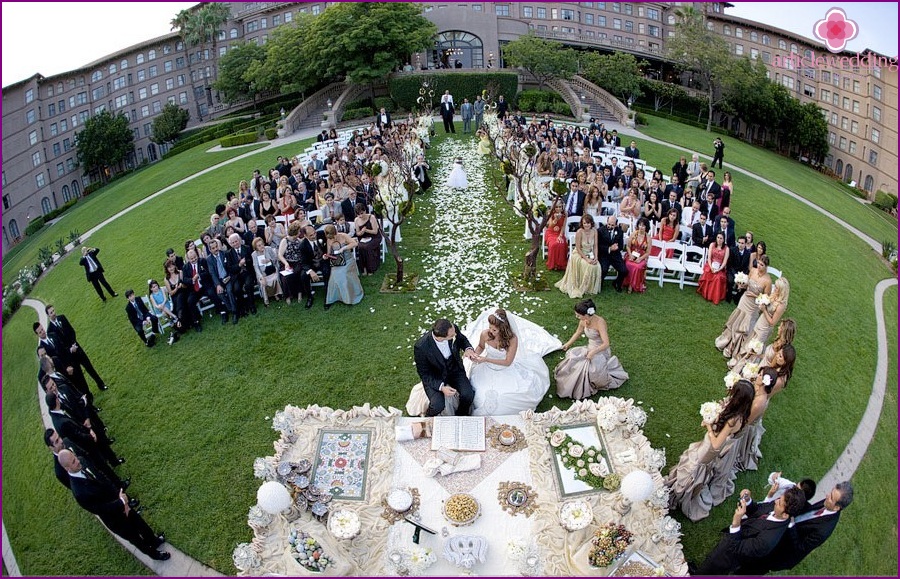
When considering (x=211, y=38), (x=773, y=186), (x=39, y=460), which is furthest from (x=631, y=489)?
(x=211, y=38)

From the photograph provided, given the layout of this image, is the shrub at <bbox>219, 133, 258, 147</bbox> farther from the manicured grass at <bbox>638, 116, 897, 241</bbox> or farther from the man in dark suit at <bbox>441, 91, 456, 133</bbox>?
the manicured grass at <bbox>638, 116, 897, 241</bbox>

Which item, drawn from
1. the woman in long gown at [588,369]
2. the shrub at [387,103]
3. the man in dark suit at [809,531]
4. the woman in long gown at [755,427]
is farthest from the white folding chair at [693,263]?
the shrub at [387,103]

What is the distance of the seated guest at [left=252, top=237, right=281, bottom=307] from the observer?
13664 mm

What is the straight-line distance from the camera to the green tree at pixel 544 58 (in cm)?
4331

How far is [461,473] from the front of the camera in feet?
25.8

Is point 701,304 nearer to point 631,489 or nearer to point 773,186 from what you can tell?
point 631,489

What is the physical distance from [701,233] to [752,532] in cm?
976

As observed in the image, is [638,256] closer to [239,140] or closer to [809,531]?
[809,531]

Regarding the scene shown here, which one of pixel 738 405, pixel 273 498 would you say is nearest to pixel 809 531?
pixel 738 405

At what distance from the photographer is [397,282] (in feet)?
48.4

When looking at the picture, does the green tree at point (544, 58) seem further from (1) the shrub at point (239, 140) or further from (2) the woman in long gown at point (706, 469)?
(2) the woman in long gown at point (706, 469)

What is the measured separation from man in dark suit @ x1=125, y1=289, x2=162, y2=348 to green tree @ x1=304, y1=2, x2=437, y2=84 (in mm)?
33968

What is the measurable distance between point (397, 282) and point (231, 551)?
26.5ft

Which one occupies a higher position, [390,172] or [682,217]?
[390,172]
